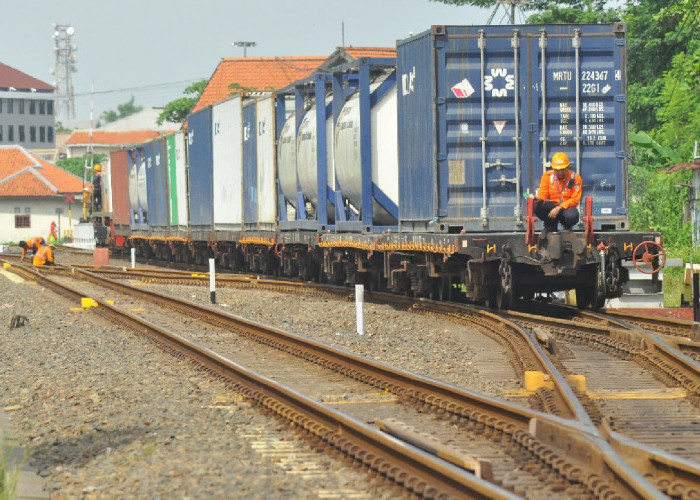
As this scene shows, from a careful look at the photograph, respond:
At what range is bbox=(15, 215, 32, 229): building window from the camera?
83.1 m

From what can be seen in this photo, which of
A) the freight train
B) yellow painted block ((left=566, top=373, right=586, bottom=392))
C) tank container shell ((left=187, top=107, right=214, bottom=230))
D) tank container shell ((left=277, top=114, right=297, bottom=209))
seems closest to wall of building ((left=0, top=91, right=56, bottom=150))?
tank container shell ((left=187, top=107, right=214, bottom=230))

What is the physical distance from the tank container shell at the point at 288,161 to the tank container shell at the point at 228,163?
310 centimetres

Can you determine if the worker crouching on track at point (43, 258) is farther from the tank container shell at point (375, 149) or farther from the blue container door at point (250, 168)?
the tank container shell at point (375, 149)

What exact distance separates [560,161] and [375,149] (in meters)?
4.34

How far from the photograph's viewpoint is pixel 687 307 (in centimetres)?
1861

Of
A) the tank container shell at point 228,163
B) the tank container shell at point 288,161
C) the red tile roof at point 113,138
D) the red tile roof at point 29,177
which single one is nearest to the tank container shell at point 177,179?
the tank container shell at point 228,163

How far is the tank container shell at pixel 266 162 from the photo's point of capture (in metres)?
24.1

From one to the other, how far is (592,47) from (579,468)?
10179 millimetres

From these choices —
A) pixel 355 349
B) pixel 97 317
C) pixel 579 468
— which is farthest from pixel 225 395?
pixel 97 317

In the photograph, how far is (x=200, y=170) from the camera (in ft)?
99.8

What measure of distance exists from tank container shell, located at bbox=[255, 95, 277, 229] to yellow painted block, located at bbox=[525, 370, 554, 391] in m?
14.5

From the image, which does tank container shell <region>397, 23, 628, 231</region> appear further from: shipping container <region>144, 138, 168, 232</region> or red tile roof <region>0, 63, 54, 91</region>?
red tile roof <region>0, 63, 54, 91</region>

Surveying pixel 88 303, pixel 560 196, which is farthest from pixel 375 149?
pixel 88 303

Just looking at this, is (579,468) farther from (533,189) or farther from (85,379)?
(533,189)
